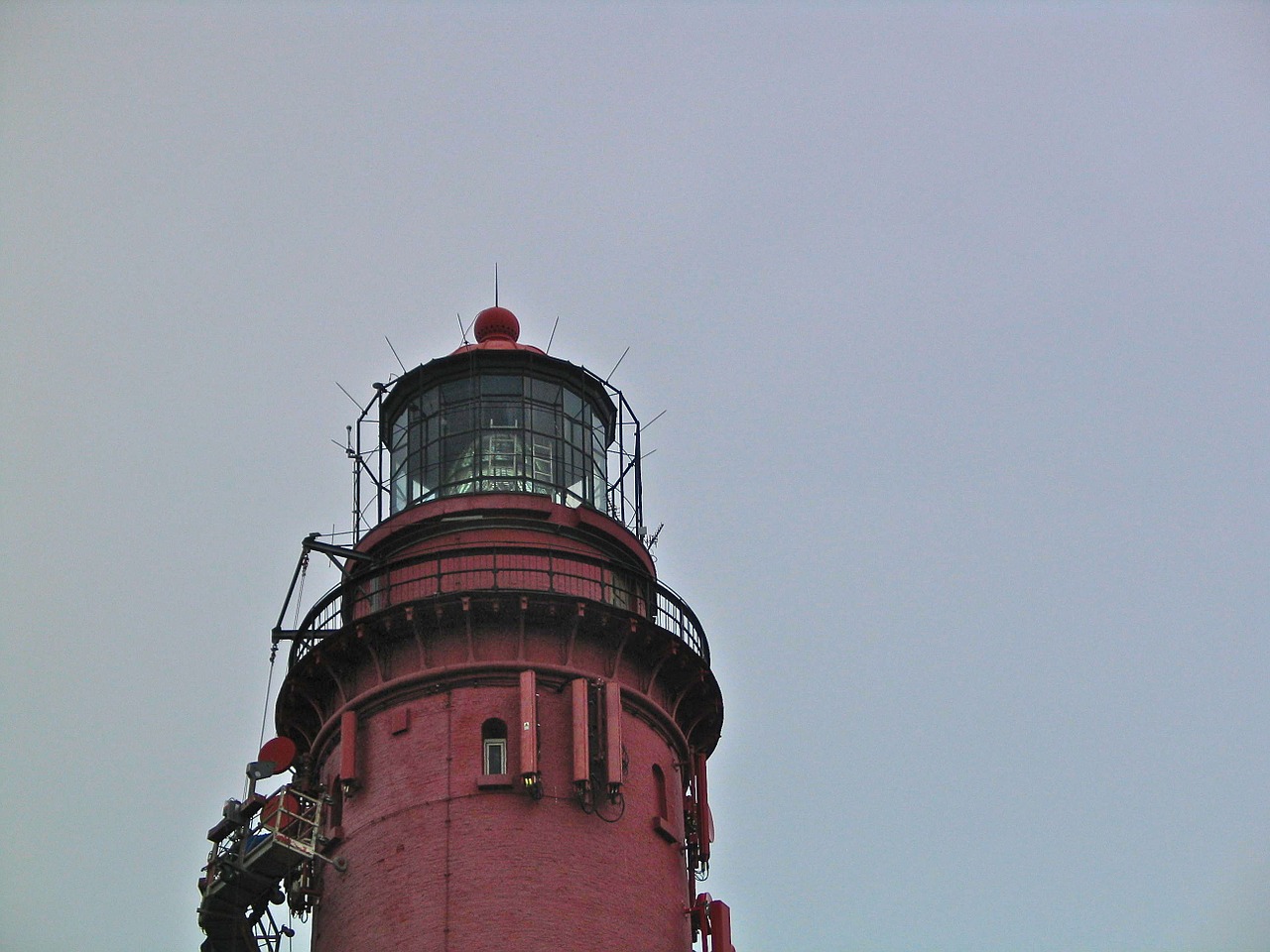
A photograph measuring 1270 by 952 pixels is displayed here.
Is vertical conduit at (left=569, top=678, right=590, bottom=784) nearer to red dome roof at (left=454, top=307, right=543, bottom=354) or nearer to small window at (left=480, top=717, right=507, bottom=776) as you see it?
small window at (left=480, top=717, right=507, bottom=776)

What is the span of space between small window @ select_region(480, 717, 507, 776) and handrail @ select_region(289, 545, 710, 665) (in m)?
2.89

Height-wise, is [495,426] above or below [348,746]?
above

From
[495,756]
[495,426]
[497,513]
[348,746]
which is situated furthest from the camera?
[495,426]

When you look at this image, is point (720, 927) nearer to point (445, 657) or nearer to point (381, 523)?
point (445, 657)

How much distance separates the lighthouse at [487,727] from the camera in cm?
4138

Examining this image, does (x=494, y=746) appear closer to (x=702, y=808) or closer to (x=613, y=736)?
(x=613, y=736)

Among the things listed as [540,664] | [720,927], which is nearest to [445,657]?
[540,664]

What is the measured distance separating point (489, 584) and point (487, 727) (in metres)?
3.34

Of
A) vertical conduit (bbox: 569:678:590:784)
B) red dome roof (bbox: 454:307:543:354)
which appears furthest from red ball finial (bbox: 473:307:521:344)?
vertical conduit (bbox: 569:678:590:784)

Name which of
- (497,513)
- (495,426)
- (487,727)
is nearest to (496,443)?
(495,426)

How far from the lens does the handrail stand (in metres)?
44.6

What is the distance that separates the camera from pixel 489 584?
146 ft

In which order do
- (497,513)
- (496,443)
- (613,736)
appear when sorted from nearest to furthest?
1. (613,736)
2. (497,513)
3. (496,443)

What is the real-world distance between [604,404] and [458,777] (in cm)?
1156
